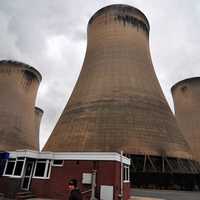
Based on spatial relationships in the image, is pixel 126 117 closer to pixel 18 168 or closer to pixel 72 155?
pixel 72 155

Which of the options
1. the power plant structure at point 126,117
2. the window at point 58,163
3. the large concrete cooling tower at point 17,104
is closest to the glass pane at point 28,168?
the window at point 58,163

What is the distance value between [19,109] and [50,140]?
8940 mm

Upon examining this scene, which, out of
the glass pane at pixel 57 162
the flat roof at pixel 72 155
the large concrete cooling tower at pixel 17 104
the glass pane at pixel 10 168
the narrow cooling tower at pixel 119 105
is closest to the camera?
→ the flat roof at pixel 72 155

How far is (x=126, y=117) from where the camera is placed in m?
18.4

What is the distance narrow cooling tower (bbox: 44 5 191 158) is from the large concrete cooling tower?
7229mm

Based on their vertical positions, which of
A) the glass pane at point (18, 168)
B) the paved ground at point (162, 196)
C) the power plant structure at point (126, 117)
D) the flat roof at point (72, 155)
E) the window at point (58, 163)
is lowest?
the paved ground at point (162, 196)

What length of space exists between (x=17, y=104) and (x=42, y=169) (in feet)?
59.4

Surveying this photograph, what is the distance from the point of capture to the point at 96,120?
18641 mm

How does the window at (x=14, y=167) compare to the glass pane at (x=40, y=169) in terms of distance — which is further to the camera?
the glass pane at (x=40, y=169)

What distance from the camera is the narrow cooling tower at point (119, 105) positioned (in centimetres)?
1778

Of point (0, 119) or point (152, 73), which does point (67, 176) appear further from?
point (0, 119)

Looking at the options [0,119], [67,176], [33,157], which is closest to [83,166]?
[67,176]

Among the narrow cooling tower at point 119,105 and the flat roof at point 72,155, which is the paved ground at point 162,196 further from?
the narrow cooling tower at point 119,105

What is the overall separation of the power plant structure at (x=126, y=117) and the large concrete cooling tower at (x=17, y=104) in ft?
23.7
